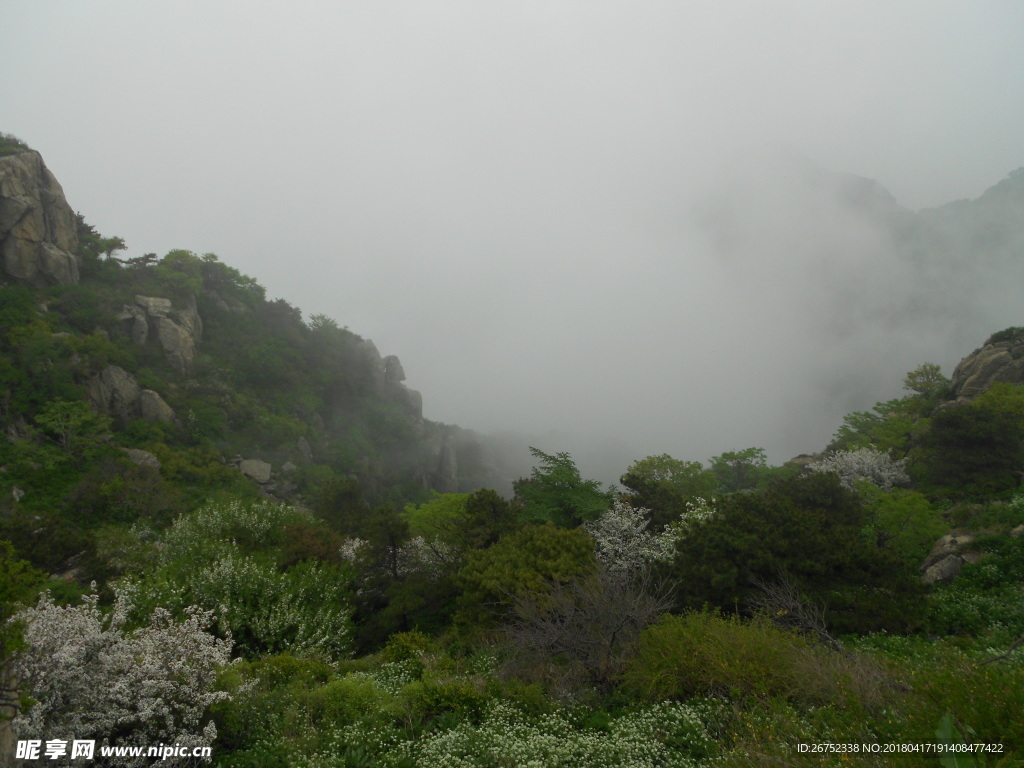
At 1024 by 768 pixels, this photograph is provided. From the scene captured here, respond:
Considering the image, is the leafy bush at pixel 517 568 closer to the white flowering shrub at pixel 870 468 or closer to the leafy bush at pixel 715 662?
the leafy bush at pixel 715 662

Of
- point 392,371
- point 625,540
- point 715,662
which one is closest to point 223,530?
point 625,540

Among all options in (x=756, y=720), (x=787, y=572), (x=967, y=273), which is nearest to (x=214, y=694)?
(x=756, y=720)

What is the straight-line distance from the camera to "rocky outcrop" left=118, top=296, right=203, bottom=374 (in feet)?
165

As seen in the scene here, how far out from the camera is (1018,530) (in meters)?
19.2

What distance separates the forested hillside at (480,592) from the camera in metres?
8.30

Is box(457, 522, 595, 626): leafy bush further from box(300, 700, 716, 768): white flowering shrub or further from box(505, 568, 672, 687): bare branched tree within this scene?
box(300, 700, 716, 768): white flowering shrub

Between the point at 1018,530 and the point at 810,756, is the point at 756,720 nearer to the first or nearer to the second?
the point at 810,756

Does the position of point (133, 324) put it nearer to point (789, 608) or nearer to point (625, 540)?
point (625, 540)

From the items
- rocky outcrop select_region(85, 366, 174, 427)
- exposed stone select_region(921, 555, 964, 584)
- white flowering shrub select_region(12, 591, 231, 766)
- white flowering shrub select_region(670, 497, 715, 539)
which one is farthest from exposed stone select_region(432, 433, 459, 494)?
white flowering shrub select_region(12, 591, 231, 766)

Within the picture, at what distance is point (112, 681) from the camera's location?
8477 millimetres

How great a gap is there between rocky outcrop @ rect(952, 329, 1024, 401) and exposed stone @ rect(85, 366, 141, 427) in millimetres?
65109

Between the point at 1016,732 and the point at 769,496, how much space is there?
19466 millimetres

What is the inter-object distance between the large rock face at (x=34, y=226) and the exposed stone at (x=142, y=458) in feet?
63.6

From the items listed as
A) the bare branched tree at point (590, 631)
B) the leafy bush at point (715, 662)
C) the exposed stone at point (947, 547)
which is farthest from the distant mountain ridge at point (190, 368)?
the exposed stone at point (947, 547)
